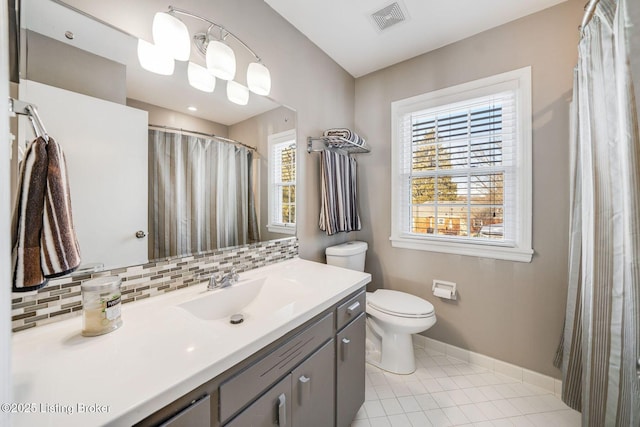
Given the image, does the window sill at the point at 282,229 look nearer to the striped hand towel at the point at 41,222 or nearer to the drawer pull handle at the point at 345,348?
the drawer pull handle at the point at 345,348

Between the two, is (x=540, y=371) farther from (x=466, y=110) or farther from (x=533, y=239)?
(x=466, y=110)

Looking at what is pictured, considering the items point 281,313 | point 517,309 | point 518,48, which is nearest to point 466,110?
point 518,48

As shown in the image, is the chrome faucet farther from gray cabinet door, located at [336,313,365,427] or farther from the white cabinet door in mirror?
gray cabinet door, located at [336,313,365,427]

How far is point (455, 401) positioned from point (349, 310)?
1032mm

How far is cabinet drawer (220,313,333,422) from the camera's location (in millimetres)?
693

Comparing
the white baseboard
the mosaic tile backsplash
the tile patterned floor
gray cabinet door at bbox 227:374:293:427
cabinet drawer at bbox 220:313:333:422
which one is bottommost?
the tile patterned floor

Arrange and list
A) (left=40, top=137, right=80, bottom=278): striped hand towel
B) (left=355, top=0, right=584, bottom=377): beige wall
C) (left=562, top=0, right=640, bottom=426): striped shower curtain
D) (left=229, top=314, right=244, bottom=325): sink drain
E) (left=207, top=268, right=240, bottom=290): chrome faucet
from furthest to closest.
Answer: (left=355, top=0, right=584, bottom=377): beige wall → (left=207, top=268, right=240, bottom=290): chrome faucet → (left=229, top=314, right=244, bottom=325): sink drain → (left=562, top=0, right=640, bottom=426): striped shower curtain → (left=40, top=137, right=80, bottom=278): striped hand towel

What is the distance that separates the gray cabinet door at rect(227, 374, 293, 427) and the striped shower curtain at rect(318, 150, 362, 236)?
1146 millimetres

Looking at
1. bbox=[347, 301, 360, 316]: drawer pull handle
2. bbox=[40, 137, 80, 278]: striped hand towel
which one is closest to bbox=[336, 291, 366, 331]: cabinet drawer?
bbox=[347, 301, 360, 316]: drawer pull handle

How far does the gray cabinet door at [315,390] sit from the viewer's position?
92 centimetres

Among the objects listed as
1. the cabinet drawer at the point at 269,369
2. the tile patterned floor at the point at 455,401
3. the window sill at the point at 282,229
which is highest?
the window sill at the point at 282,229

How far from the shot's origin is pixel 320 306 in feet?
3.28

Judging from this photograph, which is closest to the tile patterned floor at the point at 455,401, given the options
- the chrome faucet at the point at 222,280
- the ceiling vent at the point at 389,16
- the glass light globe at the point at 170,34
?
the chrome faucet at the point at 222,280

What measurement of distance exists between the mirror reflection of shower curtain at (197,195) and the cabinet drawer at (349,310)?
25.4 inches
